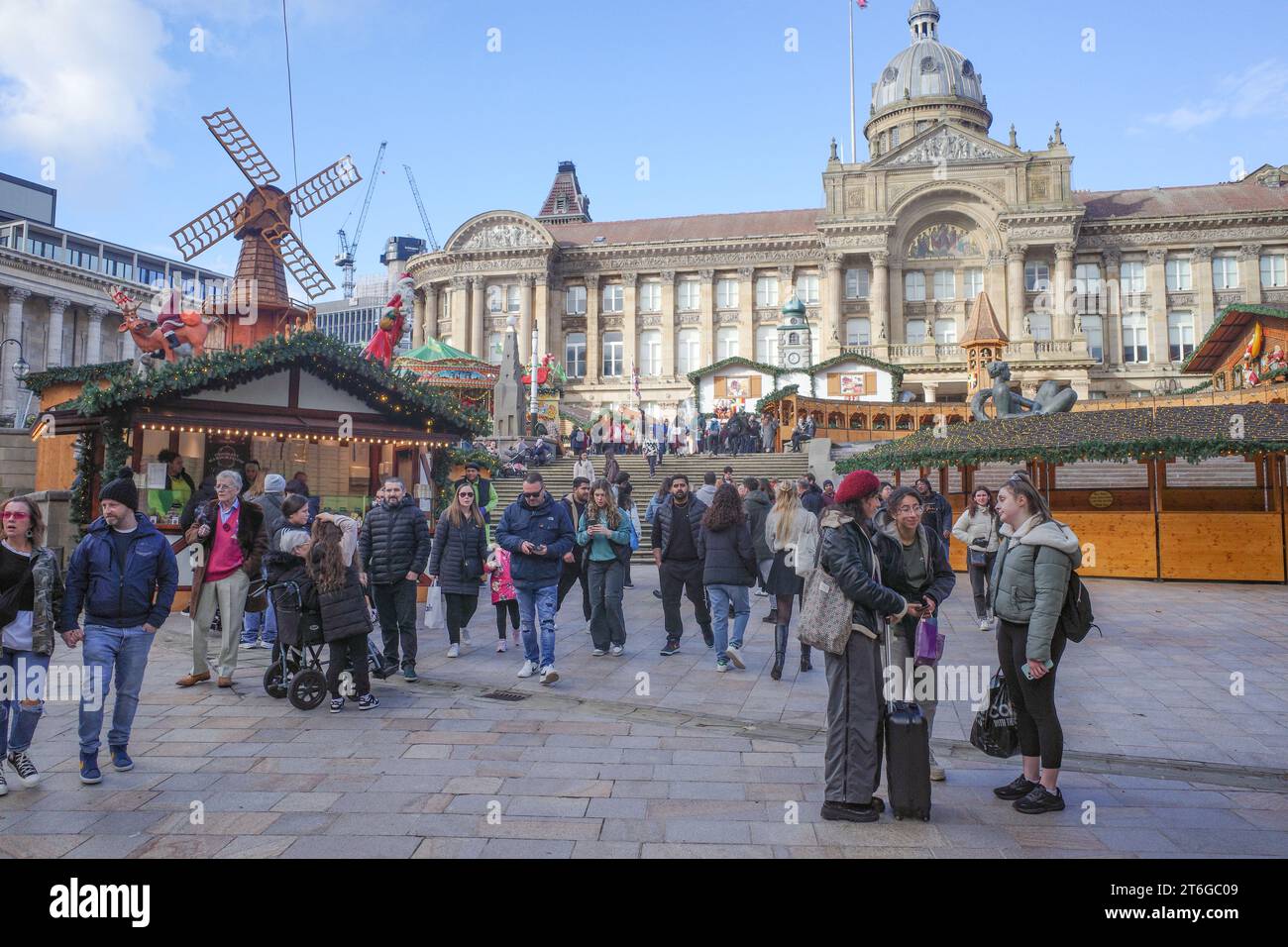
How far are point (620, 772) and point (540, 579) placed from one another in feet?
Result: 9.41

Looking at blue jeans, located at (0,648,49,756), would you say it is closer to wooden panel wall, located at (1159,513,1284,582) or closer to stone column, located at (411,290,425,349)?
wooden panel wall, located at (1159,513,1284,582)

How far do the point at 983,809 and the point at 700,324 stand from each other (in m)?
52.3

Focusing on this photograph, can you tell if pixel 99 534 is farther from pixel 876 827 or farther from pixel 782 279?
pixel 782 279

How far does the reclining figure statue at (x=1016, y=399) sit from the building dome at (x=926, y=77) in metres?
53.1

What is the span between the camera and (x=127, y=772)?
5039mm

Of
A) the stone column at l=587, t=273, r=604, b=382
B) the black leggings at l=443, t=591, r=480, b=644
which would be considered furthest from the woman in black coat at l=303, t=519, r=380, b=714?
the stone column at l=587, t=273, r=604, b=382

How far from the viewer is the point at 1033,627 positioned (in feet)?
14.0

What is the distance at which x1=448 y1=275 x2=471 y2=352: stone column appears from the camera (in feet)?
183

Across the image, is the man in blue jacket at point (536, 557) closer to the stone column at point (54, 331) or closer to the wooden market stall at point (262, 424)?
the wooden market stall at point (262, 424)

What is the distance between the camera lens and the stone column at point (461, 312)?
183 ft

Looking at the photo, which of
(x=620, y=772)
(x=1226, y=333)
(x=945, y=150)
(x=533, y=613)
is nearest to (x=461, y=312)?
(x=945, y=150)

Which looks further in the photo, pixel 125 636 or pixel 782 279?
pixel 782 279

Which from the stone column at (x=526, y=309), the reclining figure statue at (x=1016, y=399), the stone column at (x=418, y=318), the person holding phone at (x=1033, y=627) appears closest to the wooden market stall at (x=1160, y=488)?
the reclining figure statue at (x=1016, y=399)
